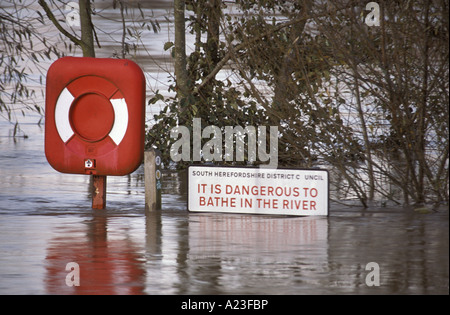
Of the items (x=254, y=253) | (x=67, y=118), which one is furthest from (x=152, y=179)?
(x=254, y=253)

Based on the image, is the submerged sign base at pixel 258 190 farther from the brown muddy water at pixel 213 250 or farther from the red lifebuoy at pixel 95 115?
the red lifebuoy at pixel 95 115

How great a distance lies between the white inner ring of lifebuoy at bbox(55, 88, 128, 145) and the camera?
8812 mm

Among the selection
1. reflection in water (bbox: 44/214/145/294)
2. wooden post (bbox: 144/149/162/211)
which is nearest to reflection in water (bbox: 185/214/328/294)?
reflection in water (bbox: 44/214/145/294)

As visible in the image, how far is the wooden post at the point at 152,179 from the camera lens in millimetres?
8906

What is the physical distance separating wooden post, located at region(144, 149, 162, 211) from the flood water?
14cm

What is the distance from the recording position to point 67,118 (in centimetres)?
893

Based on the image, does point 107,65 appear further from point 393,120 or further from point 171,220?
point 393,120

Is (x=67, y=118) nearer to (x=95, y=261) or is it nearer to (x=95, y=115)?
(x=95, y=115)

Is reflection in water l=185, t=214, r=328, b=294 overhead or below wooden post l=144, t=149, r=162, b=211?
below

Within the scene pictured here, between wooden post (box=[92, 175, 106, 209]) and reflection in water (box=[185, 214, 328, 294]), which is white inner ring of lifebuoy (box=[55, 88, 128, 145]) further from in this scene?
reflection in water (box=[185, 214, 328, 294])

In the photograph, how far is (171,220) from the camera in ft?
27.6

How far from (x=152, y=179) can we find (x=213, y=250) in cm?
214

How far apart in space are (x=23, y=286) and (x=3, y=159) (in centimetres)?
867
